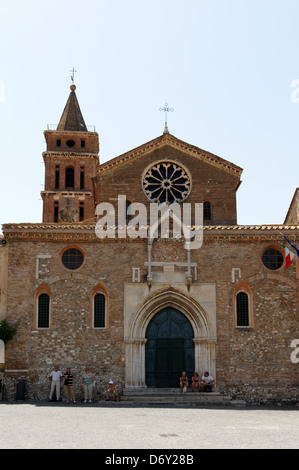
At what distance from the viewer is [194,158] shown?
99.0ft

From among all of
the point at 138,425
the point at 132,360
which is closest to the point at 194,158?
the point at 132,360

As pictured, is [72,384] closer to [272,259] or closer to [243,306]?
[243,306]

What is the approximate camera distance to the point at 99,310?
25422mm

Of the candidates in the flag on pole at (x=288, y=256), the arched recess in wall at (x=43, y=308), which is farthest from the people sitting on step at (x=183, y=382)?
the flag on pole at (x=288, y=256)

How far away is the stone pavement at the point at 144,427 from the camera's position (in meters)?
12.3

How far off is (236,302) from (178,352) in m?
3.16

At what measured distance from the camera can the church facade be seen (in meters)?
24.7

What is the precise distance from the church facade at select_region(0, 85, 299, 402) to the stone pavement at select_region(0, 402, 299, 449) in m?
2.60

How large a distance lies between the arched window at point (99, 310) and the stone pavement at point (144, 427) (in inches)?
152

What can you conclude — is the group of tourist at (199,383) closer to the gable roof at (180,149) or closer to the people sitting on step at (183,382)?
the people sitting on step at (183,382)

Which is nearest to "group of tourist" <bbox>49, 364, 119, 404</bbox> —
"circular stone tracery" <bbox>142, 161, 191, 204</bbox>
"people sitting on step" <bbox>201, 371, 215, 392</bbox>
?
"people sitting on step" <bbox>201, 371, 215, 392</bbox>

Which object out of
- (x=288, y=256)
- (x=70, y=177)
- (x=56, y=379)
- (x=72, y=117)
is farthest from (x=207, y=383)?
(x=72, y=117)

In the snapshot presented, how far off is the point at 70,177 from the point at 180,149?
20.3 metres
